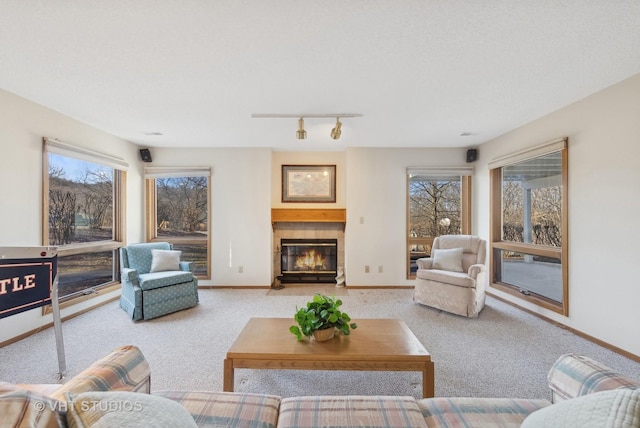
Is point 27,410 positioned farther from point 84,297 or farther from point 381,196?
point 381,196

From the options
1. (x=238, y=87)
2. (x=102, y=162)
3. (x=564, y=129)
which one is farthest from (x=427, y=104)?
(x=102, y=162)

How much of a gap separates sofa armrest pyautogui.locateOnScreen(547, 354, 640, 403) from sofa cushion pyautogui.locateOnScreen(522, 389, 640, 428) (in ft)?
1.22

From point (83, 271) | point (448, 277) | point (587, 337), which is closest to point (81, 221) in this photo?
point (83, 271)

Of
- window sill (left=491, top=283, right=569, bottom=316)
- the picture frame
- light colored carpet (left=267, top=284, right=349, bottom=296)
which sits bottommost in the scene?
light colored carpet (left=267, top=284, right=349, bottom=296)

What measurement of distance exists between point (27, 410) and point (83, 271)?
153 inches

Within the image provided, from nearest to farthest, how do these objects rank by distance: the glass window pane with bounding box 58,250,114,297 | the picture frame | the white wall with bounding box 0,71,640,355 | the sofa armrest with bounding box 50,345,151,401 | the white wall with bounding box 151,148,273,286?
the sofa armrest with bounding box 50,345,151,401 → the white wall with bounding box 0,71,640,355 → the glass window pane with bounding box 58,250,114,297 → the white wall with bounding box 151,148,273,286 → the picture frame

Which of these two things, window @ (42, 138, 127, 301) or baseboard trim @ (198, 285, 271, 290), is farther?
baseboard trim @ (198, 285, 271, 290)

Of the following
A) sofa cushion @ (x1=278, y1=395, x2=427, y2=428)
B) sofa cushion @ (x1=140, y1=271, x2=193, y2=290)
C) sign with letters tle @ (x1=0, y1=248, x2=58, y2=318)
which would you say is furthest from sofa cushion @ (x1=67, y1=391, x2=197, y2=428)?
sofa cushion @ (x1=140, y1=271, x2=193, y2=290)

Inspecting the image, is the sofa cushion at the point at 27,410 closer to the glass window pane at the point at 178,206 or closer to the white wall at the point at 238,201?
the white wall at the point at 238,201

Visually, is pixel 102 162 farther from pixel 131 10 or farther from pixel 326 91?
pixel 326 91

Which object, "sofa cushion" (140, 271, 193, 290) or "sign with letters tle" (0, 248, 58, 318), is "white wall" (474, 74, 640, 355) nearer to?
"sofa cushion" (140, 271, 193, 290)

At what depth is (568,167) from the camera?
297cm

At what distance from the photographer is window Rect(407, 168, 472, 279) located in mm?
4762

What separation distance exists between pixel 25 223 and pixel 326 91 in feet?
10.7
